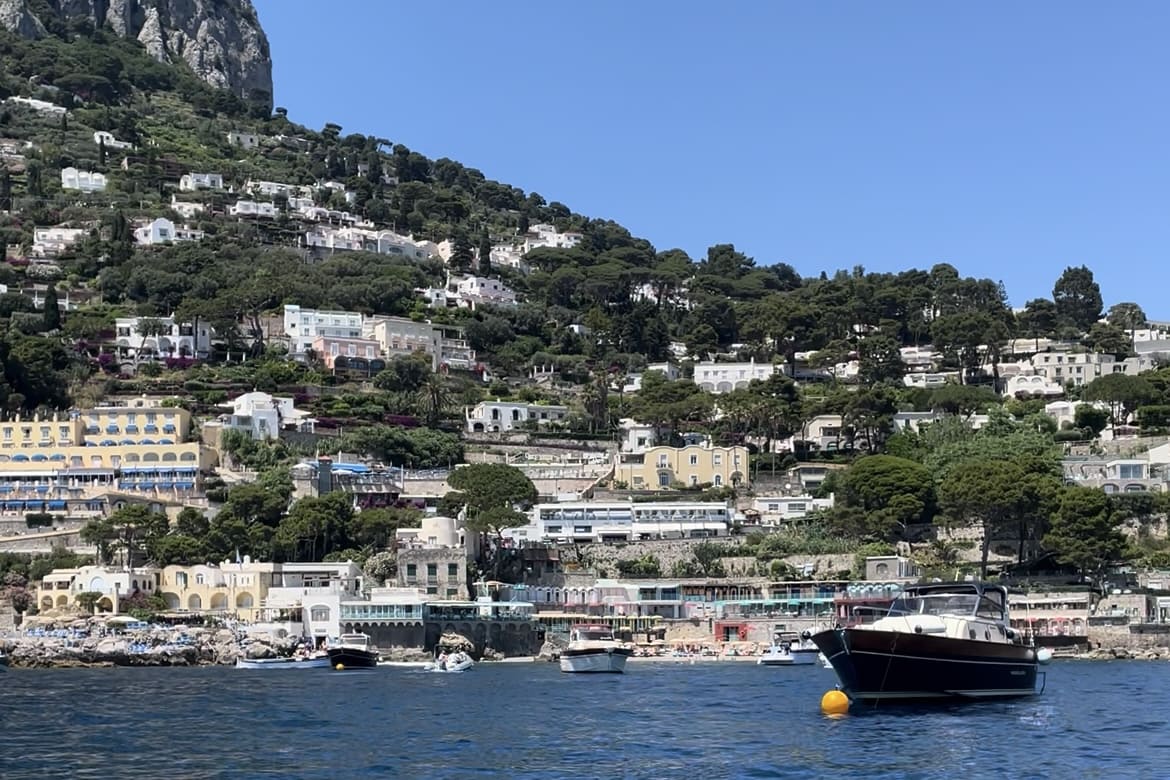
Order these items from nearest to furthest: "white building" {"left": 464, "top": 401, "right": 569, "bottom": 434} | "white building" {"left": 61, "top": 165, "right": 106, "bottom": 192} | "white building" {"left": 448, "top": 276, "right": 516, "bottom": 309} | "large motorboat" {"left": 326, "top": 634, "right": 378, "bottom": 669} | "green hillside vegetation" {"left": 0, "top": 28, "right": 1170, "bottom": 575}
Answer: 1. "large motorboat" {"left": 326, "top": 634, "right": 378, "bottom": 669}
2. "green hillside vegetation" {"left": 0, "top": 28, "right": 1170, "bottom": 575}
3. "white building" {"left": 464, "top": 401, "right": 569, "bottom": 434}
4. "white building" {"left": 448, "top": 276, "right": 516, "bottom": 309}
5. "white building" {"left": 61, "top": 165, "right": 106, "bottom": 192}

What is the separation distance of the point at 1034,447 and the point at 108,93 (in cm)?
11288

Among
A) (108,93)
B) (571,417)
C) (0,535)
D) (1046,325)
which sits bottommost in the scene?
(0,535)

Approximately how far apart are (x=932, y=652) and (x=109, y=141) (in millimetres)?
130742

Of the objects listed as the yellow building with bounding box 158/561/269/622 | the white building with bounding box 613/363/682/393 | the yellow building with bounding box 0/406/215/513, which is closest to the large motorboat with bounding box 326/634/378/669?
the yellow building with bounding box 158/561/269/622

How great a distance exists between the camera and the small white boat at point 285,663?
2736 inches

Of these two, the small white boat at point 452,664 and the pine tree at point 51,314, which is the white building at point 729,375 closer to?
the pine tree at point 51,314

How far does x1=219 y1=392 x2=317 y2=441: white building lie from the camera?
98688 millimetres

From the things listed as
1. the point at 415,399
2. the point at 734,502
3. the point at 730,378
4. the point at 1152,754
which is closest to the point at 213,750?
the point at 1152,754

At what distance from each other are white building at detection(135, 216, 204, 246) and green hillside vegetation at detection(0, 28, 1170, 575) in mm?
2540

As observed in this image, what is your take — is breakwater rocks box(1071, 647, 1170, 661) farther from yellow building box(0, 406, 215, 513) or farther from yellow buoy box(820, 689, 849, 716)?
yellow building box(0, 406, 215, 513)

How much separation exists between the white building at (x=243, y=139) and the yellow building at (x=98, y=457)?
284 feet

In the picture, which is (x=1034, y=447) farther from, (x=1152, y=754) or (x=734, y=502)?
(x=1152, y=754)

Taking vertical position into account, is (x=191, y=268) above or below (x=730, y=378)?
above

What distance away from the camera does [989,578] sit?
82.6m
